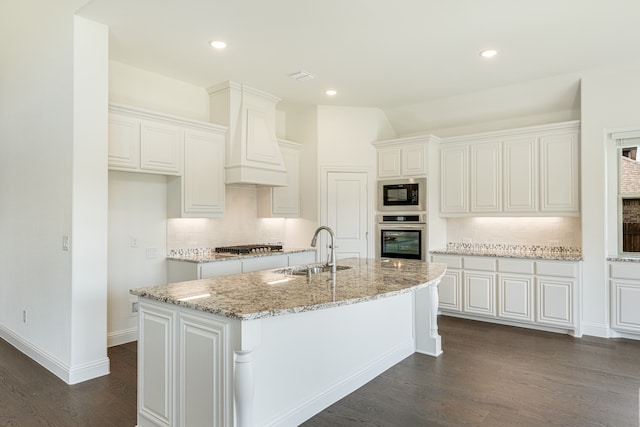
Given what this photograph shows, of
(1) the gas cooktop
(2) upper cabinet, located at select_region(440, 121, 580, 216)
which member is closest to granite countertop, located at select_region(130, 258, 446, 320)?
(1) the gas cooktop

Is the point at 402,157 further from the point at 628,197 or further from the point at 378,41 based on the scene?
the point at 628,197

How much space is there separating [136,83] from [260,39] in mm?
1581

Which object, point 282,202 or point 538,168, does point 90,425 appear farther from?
point 538,168

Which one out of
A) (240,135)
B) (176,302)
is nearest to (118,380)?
(176,302)

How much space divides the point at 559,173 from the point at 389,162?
2113 millimetres

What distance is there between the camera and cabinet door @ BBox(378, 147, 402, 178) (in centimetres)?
561

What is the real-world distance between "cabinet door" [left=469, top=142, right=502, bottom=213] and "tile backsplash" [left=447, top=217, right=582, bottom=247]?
14.2 inches

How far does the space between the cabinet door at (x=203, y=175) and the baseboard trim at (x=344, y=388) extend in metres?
2.55

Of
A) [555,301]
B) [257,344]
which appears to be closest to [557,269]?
[555,301]

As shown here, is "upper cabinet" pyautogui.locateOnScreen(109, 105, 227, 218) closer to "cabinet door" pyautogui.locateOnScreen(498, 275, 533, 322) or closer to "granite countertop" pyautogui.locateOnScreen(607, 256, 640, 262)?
"cabinet door" pyautogui.locateOnScreen(498, 275, 533, 322)

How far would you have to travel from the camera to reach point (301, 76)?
452 cm

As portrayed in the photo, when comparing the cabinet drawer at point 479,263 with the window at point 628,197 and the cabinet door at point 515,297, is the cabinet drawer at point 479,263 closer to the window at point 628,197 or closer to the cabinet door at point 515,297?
the cabinet door at point 515,297

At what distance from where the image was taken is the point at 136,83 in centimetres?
425

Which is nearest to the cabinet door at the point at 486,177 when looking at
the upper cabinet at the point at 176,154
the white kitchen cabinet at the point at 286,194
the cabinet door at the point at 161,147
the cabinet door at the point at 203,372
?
the white kitchen cabinet at the point at 286,194
